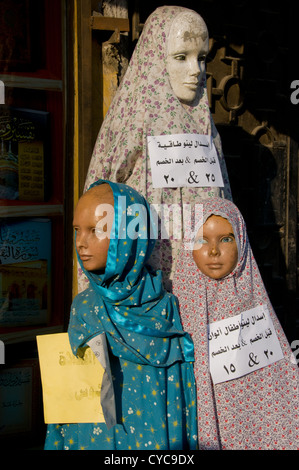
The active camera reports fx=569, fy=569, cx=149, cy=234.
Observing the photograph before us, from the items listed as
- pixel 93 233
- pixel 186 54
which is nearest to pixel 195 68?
pixel 186 54

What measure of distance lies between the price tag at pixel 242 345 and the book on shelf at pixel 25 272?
992 millimetres

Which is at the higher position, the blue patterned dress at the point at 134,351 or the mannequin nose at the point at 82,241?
the mannequin nose at the point at 82,241

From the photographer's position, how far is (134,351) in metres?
1.81

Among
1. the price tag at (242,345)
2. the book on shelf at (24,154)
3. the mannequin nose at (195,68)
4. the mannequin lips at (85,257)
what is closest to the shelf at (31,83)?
the book on shelf at (24,154)

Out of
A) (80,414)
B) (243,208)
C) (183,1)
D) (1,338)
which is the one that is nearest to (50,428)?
(80,414)

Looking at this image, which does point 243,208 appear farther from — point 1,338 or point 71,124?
point 1,338

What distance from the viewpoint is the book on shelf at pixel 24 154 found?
253 cm

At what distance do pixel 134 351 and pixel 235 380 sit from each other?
40 cm

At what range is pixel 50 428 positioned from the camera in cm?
192

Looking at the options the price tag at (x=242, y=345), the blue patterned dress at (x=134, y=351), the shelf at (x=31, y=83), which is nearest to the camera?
the blue patterned dress at (x=134, y=351)

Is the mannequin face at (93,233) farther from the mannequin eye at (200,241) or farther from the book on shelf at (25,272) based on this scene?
the book on shelf at (25,272)

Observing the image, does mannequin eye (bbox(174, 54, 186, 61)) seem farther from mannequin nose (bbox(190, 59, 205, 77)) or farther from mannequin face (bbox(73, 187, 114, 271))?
mannequin face (bbox(73, 187, 114, 271))

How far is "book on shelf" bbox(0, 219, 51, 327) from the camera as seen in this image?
8.43ft

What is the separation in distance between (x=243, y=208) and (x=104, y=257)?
1710 millimetres
